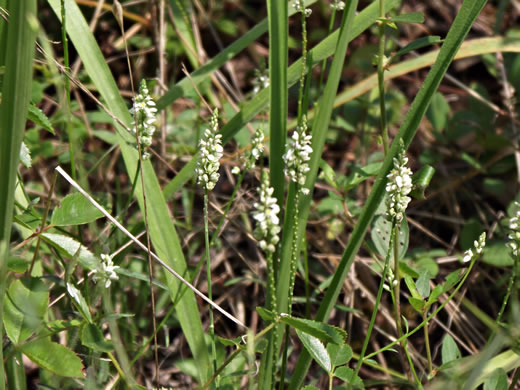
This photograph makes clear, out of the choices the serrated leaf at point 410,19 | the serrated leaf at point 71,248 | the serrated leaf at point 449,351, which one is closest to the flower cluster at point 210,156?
the serrated leaf at point 71,248

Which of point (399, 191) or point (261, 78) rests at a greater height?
point (261, 78)

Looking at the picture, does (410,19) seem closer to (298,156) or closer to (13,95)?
(298,156)

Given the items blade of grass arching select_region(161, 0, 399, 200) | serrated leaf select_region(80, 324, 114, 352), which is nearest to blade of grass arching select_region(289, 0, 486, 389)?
blade of grass arching select_region(161, 0, 399, 200)

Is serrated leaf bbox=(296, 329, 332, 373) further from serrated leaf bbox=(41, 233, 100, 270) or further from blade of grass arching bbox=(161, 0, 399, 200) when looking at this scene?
blade of grass arching bbox=(161, 0, 399, 200)

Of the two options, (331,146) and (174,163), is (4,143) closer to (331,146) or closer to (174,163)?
(174,163)

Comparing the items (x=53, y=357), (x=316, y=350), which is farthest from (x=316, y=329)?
(x=53, y=357)

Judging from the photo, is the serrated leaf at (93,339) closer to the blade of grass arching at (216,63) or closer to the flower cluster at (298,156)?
the flower cluster at (298,156)
